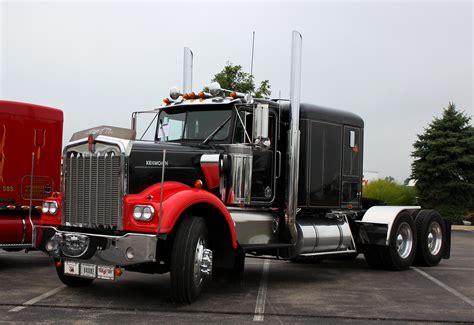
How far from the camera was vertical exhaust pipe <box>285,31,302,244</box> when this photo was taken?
Result: 27.7ft

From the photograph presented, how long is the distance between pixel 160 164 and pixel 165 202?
2.46 feet

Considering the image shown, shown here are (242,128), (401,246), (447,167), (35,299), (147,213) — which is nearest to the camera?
(147,213)

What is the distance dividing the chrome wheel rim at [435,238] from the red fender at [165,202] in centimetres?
609

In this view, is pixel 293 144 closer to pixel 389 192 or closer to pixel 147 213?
pixel 147 213

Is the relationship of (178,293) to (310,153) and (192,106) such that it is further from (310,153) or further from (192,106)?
(310,153)

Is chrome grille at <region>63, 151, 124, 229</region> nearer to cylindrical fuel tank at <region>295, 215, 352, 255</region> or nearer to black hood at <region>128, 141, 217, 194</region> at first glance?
black hood at <region>128, 141, 217, 194</region>

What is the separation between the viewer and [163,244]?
260 inches

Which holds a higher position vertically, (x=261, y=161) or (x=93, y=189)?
(x=261, y=161)

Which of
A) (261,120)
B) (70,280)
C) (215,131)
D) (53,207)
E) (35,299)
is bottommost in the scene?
(35,299)

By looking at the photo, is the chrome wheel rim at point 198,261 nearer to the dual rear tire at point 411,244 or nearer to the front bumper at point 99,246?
the front bumper at point 99,246

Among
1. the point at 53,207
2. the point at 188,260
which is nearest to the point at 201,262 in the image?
the point at 188,260

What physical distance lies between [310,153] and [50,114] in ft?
15.3

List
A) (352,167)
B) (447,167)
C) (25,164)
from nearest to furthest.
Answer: (25,164) < (352,167) < (447,167)

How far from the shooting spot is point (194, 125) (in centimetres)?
826
